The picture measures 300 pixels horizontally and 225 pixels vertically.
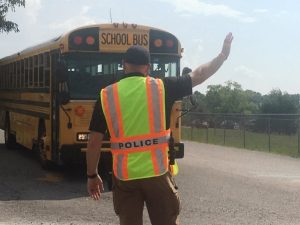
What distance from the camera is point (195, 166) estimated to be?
15172mm

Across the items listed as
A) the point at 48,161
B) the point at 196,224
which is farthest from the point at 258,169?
the point at 196,224

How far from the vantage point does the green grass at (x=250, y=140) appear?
22797 millimetres

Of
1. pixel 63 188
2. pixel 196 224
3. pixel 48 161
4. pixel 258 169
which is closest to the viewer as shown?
pixel 196 224

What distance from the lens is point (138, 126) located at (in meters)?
4.04

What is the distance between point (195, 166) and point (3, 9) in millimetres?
9033

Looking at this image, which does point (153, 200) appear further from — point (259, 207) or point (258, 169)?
point (258, 169)

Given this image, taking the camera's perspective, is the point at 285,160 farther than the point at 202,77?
Yes

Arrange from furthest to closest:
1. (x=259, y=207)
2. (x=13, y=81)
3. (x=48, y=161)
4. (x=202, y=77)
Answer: (x=13, y=81), (x=48, y=161), (x=259, y=207), (x=202, y=77)

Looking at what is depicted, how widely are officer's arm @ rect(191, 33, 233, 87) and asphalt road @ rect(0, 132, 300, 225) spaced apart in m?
3.95

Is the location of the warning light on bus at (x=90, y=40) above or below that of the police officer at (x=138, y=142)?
above

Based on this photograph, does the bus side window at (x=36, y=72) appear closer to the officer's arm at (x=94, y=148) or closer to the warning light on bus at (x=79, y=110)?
the warning light on bus at (x=79, y=110)

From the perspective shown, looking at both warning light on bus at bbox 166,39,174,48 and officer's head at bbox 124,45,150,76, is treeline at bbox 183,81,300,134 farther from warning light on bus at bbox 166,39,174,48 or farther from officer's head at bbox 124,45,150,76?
officer's head at bbox 124,45,150,76

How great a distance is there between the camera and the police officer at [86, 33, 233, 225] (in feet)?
13.2

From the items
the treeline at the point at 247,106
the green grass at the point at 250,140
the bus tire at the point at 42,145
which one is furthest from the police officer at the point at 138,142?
the green grass at the point at 250,140
